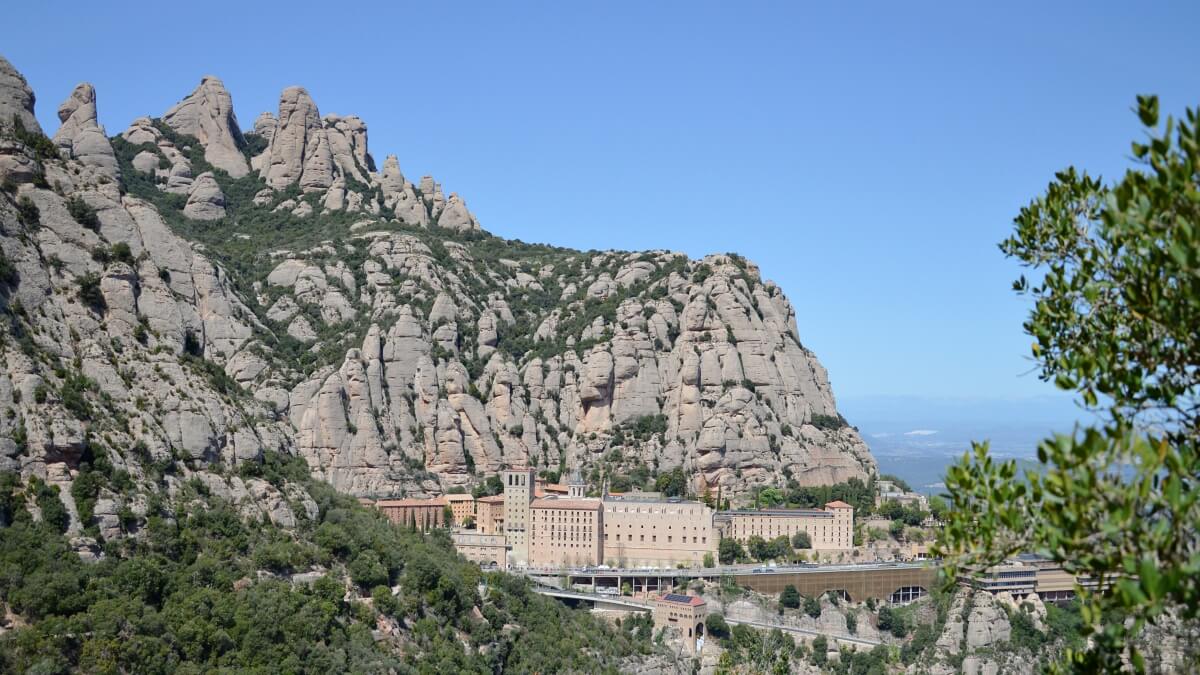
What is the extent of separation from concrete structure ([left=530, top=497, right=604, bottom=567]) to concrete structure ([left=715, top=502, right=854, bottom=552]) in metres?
10.3

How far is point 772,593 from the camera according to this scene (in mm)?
93312

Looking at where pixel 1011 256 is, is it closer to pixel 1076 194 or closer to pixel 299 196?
pixel 1076 194

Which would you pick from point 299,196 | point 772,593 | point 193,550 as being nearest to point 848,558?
point 772,593

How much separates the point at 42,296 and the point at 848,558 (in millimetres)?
66112

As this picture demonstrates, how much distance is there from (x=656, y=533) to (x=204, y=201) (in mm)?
73980

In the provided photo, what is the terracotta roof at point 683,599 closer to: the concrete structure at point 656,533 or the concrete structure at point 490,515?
the concrete structure at point 656,533

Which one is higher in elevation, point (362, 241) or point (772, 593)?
point (362, 241)

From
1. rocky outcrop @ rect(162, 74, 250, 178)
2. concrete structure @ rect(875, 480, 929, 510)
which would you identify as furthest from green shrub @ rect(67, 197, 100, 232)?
rocky outcrop @ rect(162, 74, 250, 178)

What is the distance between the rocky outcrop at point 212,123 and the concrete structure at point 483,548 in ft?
252

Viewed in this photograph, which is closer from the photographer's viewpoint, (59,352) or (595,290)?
(59,352)

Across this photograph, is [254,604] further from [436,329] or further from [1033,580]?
[436,329]

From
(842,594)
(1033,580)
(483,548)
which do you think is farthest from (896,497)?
(483,548)

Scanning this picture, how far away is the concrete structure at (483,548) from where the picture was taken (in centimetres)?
9938

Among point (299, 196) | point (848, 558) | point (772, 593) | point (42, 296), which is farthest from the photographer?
point (299, 196)
